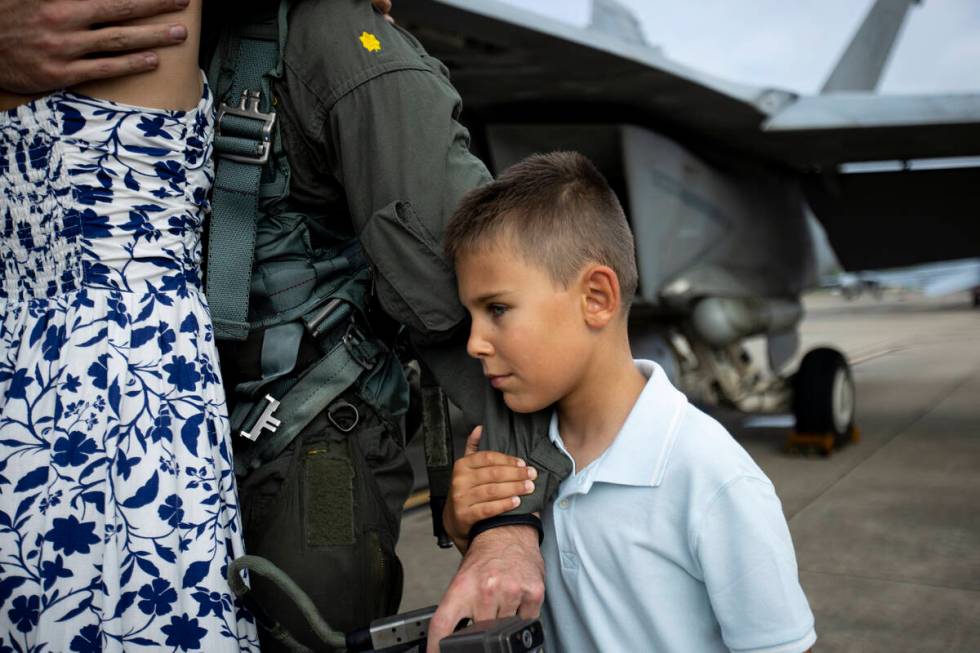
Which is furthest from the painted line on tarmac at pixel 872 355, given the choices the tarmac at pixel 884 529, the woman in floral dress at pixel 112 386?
the woman in floral dress at pixel 112 386

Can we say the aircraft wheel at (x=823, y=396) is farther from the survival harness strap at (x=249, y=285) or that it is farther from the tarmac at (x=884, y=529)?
the survival harness strap at (x=249, y=285)

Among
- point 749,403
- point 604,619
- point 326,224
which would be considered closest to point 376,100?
point 326,224

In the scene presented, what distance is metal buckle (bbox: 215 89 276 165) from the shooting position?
1222 millimetres

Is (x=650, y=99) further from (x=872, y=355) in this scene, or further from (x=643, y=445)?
(x=872, y=355)

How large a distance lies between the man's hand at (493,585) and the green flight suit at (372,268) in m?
0.08

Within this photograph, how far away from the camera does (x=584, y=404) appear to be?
1303 mm

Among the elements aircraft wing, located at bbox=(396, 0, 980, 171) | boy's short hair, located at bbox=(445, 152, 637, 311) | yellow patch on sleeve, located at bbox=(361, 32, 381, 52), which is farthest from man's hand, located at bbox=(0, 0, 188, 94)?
aircraft wing, located at bbox=(396, 0, 980, 171)

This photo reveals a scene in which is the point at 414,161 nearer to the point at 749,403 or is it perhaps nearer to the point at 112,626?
the point at 112,626

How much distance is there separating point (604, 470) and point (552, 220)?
382 mm

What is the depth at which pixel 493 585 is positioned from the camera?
3.47ft

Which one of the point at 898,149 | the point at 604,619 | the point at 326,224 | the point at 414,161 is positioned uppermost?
the point at 414,161

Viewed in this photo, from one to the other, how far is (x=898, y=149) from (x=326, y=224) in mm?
6032

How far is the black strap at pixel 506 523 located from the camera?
46.4 inches

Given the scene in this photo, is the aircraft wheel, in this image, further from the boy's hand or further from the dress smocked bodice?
the dress smocked bodice
